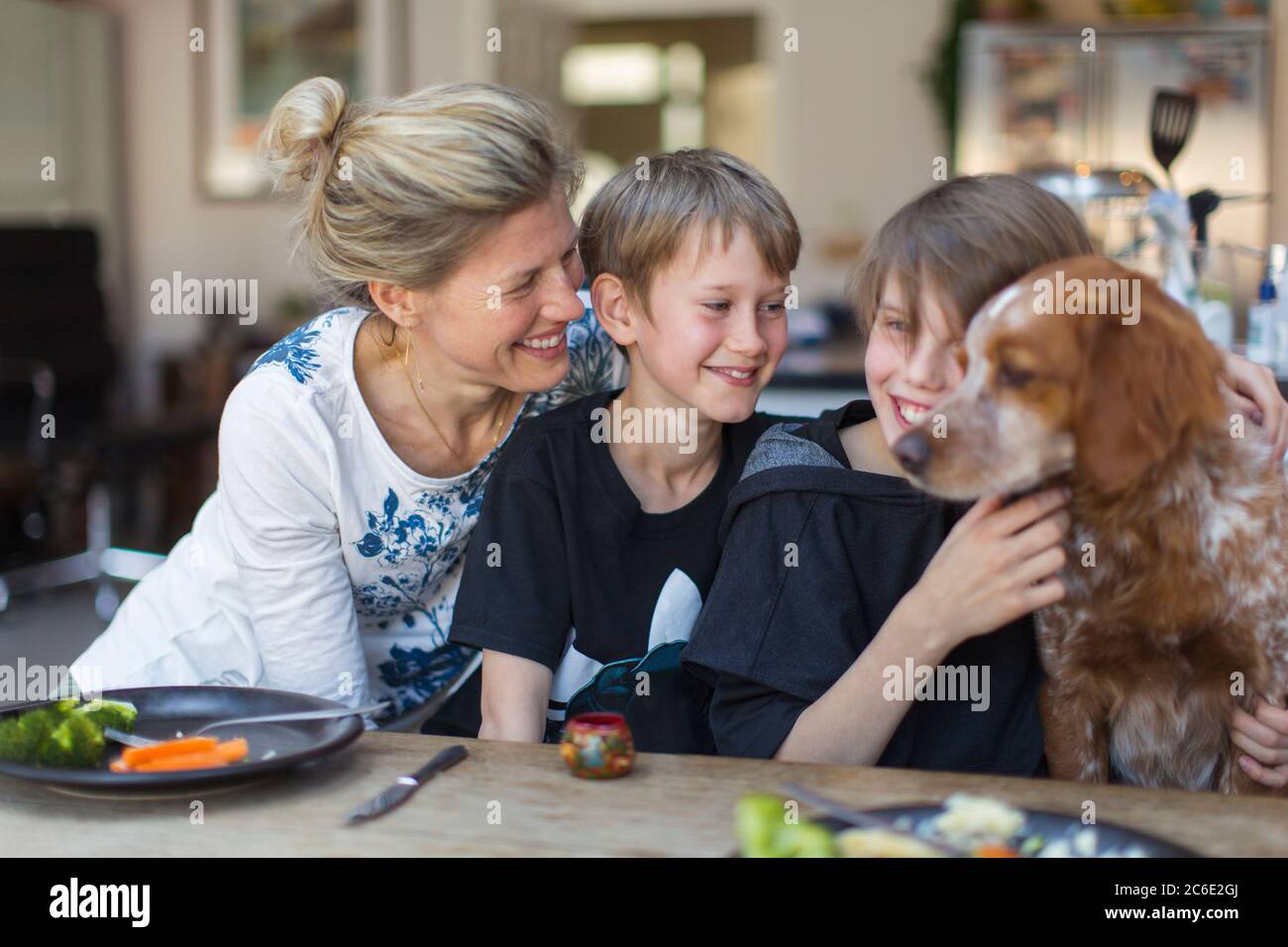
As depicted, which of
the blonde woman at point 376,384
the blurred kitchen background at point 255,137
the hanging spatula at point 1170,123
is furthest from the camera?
the blurred kitchen background at point 255,137

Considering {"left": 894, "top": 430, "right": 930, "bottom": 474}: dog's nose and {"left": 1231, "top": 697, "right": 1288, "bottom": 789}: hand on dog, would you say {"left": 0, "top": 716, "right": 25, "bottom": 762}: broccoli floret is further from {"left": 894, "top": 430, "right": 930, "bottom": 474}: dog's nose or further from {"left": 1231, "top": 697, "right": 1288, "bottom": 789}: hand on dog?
{"left": 1231, "top": 697, "right": 1288, "bottom": 789}: hand on dog

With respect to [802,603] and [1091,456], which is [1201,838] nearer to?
[1091,456]

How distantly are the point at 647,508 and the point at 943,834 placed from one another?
0.72 m

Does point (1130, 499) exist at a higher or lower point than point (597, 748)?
higher

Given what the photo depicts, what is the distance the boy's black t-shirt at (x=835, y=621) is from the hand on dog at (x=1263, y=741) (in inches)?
7.6

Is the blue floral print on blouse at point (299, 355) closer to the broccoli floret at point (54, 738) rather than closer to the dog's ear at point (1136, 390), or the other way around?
the broccoli floret at point (54, 738)

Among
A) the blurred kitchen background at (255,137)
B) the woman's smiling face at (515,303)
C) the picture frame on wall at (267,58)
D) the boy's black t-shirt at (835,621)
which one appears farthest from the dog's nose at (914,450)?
the picture frame on wall at (267,58)

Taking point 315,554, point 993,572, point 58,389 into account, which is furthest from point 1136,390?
point 58,389

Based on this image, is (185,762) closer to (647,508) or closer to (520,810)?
(520,810)

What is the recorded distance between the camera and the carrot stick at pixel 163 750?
3.74 ft

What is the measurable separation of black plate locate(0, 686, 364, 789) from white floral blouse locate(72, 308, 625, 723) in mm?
352

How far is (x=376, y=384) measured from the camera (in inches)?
70.9

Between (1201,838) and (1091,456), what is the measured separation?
321 millimetres

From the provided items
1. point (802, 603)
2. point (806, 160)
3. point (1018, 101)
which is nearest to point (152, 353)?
point (806, 160)
